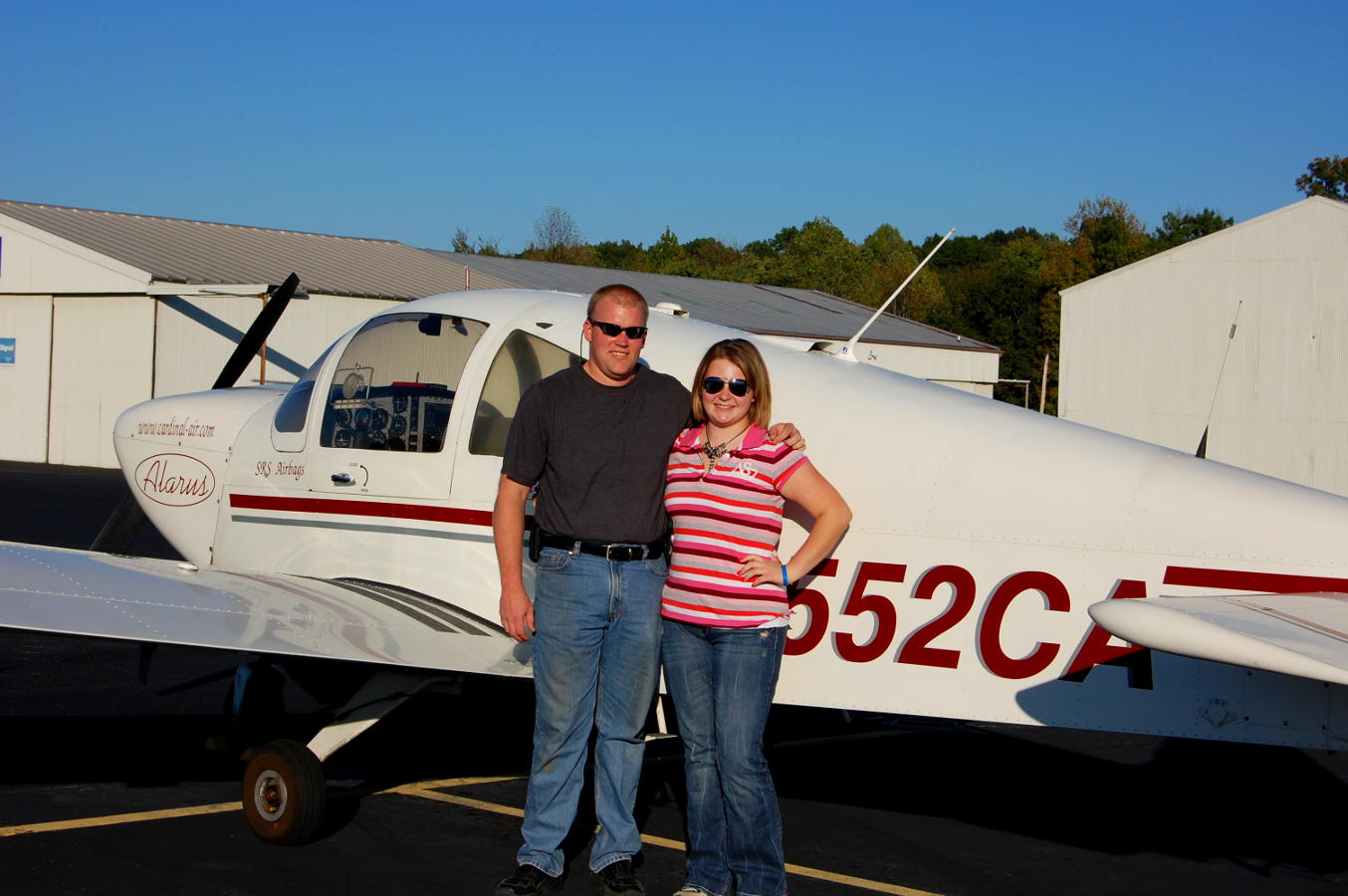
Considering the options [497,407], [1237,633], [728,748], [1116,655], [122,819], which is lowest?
[122,819]

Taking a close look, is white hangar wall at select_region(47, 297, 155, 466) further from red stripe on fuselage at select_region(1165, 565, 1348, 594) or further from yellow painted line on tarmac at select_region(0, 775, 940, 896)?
red stripe on fuselage at select_region(1165, 565, 1348, 594)

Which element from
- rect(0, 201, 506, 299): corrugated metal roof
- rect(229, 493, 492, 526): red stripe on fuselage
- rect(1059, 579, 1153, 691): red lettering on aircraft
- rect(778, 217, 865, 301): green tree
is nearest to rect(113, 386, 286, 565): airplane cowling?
rect(229, 493, 492, 526): red stripe on fuselage

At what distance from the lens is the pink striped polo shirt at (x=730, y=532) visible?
4129 mm

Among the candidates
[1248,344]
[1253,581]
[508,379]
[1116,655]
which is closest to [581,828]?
[508,379]

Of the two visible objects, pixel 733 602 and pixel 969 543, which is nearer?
pixel 733 602

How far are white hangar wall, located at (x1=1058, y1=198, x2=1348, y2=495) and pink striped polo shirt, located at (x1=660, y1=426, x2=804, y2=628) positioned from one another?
2153 centimetres

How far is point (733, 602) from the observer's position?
4129 millimetres

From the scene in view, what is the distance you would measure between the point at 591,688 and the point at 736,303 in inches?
1350

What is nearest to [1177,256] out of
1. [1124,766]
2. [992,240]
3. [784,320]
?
[784,320]

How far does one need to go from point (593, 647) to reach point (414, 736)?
3.01 m

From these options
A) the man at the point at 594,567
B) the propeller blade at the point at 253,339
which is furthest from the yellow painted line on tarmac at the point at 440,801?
the propeller blade at the point at 253,339

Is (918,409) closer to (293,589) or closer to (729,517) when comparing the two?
(729,517)

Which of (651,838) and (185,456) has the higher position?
(185,456)

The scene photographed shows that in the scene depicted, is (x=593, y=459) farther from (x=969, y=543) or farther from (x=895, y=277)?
(x=895, y=277)
